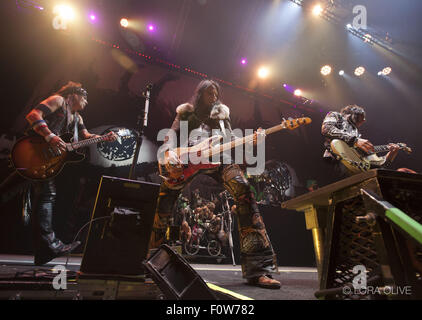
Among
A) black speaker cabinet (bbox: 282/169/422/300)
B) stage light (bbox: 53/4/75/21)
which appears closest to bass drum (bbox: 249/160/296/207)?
black speaker cabinet (bbox: 282/169/422/300)

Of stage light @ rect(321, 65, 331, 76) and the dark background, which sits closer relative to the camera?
the dark background

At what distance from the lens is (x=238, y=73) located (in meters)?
7.56

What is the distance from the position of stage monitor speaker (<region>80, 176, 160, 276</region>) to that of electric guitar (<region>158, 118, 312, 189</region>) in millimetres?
918

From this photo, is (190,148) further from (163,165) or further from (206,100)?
(206,100)

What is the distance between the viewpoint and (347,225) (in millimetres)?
1214

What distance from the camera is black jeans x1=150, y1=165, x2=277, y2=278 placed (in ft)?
6.97

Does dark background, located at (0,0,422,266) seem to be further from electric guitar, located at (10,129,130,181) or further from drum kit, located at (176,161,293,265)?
drum kit, located at (176,161,293,265)

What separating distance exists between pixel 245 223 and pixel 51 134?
11.3ft

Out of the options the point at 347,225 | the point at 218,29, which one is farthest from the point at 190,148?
the point at 218,29

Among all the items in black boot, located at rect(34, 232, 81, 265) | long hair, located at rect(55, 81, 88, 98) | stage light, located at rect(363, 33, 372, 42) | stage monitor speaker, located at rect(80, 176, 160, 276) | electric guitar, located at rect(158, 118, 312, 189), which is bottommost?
black boot, located at rect(34, 232, 81, 265)

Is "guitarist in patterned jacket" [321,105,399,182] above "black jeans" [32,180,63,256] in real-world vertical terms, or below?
above

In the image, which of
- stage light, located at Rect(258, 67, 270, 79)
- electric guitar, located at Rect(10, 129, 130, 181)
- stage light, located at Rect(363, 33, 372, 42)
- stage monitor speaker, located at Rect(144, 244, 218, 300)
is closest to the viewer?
stage monitor speaker, located at Rect(144, 244, 218, 300)

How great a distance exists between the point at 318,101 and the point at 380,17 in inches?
117

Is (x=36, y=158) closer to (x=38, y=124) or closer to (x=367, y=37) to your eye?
(x=38, y=124)
